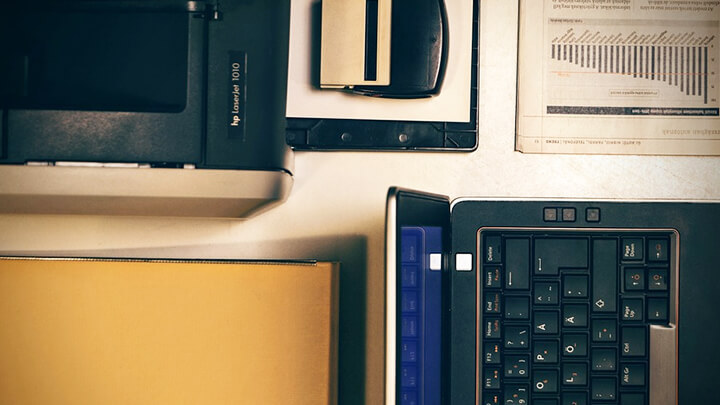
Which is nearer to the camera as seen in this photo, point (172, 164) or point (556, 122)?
point (172, 164)

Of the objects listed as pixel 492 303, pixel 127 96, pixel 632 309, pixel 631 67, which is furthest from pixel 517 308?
pixel 127 96

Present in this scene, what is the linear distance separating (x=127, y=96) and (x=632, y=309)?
620mm

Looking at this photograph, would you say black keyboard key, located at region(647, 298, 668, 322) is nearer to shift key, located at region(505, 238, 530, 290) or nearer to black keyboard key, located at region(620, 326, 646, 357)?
black keyboard key, located at region(620, 326, 646, 357)

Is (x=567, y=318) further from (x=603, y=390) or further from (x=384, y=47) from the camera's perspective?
(x=384, y=47)

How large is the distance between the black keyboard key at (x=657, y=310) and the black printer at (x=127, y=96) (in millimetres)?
507

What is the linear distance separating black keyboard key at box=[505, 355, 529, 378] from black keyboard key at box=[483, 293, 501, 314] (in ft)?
0.19

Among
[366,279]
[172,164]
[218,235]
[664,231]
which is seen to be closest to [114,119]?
[172,164]

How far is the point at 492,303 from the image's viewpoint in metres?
0.74

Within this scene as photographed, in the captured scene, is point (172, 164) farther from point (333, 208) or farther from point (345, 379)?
point (345, 379)

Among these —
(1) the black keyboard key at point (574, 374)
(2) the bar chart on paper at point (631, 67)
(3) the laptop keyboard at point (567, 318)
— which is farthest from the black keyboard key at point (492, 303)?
(2) the bar chart on paper at point (631, 67)

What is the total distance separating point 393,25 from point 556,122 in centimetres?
24

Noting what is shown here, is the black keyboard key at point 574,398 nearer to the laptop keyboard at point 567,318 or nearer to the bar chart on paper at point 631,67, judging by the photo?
the laptop keyboard at point 567,318

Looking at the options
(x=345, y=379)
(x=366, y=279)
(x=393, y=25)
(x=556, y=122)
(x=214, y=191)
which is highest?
(x=393, y=25)

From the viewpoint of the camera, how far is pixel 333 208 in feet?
2.58
